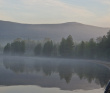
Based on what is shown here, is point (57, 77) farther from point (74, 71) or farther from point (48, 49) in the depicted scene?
point (48, 49)

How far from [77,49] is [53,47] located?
18.3 metres

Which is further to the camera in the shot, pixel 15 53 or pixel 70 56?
pixel 15 53

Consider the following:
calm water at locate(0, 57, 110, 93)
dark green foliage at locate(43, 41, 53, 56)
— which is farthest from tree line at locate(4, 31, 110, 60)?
calm water at locate(0, 57, 110, 93)

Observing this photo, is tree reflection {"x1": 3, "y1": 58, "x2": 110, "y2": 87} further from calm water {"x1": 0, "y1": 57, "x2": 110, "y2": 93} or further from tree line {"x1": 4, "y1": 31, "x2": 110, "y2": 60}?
tree line {"x1": 4, "y1": 31, "x2": 110, "y2": 60}

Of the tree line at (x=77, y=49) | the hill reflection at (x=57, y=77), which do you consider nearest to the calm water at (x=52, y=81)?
the hill reflection at (x=57, y=77)

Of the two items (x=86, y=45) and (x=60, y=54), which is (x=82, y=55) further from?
(x=60, y=54)

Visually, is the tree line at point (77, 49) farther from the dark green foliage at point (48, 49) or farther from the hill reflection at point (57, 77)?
the hill reflection at point (57, 77)

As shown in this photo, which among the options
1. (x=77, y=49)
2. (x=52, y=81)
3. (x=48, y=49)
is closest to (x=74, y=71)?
(x=52, y=81)

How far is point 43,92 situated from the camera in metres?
29.0

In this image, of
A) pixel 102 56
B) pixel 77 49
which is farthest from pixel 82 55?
pixel 102 56

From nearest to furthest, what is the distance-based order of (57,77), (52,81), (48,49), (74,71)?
(52,81), (57,77), (74,71), (48,49)

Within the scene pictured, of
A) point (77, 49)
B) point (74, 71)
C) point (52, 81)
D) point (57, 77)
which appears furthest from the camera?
point (77, 49)

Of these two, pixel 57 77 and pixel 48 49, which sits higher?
pixel 48 49

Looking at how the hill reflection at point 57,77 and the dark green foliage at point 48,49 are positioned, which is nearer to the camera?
the hill reflection at point 57,77
